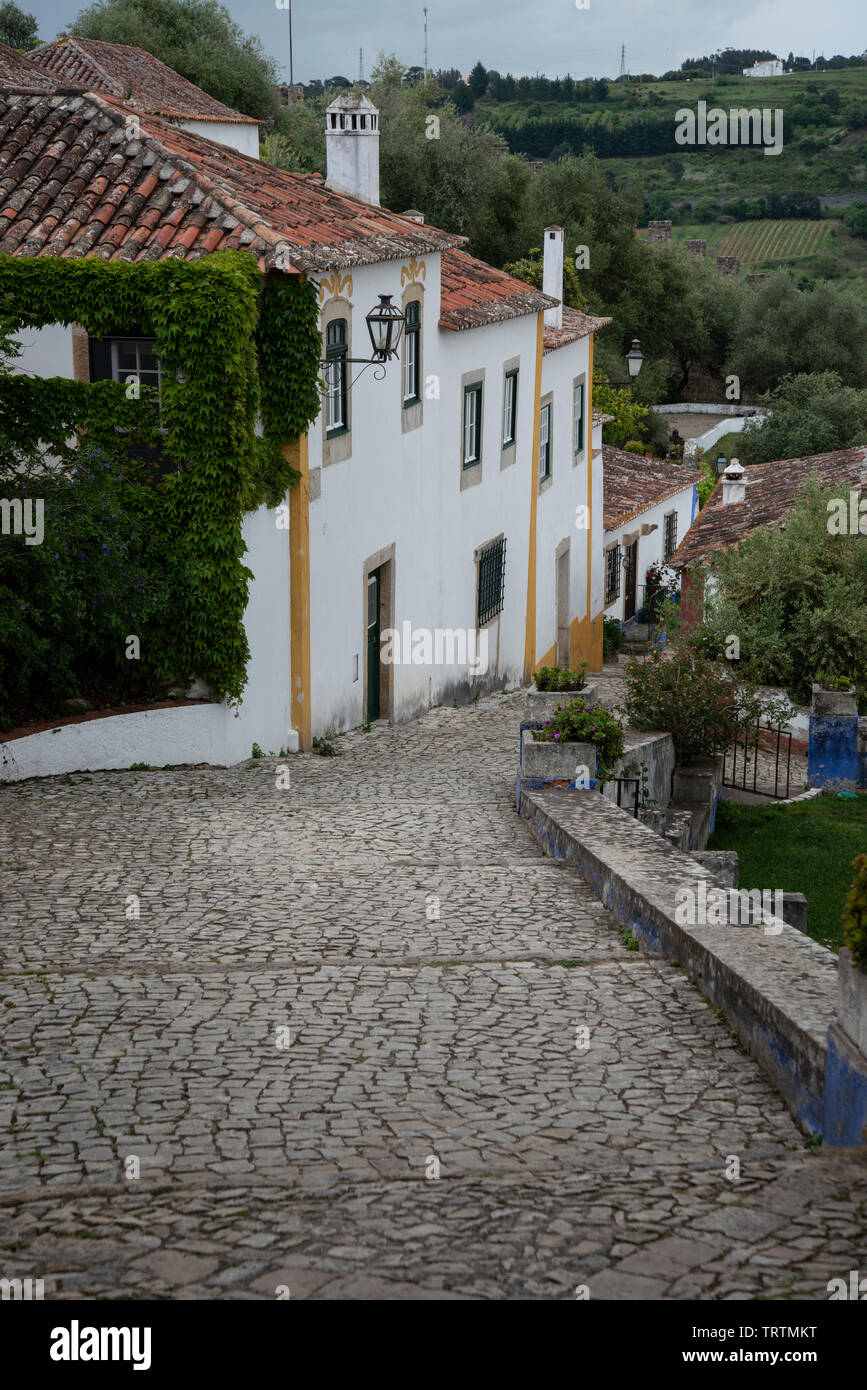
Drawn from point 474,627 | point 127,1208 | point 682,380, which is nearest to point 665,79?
point 682,380

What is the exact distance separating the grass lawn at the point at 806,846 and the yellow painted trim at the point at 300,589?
15.0ft

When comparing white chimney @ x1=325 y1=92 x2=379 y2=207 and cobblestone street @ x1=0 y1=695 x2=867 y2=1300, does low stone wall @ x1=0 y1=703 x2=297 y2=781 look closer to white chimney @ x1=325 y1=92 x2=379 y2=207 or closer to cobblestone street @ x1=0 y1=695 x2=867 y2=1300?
cobblestone street @ x1=0 y1=695 x2=867 y2=1300

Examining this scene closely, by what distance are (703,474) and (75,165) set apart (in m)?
27.4

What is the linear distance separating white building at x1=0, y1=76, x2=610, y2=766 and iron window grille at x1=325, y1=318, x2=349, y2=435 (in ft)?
0.11

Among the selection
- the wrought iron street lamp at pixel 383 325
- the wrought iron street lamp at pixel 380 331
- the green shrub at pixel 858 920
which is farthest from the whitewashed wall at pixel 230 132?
the green shrub at pixel 858 920

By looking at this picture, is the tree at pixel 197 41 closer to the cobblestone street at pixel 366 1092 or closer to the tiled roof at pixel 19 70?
the tiled roof at pixel 19 70

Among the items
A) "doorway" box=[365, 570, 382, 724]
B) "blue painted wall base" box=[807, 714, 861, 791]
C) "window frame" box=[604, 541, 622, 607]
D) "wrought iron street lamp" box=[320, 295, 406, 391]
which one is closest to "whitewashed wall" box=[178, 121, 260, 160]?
"window frame" box=[604, 541, 622, 607]

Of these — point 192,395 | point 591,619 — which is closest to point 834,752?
point 192,395

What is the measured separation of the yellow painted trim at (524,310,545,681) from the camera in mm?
23172

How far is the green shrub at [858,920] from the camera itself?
16.8ft

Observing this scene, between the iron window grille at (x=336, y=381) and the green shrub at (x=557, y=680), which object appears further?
the iron window grille at (x=336, y=381)

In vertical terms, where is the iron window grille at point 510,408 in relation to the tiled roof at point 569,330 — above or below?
below

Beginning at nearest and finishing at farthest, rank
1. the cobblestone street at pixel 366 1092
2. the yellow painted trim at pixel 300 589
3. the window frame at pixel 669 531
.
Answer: the cobblestone street at pixel 366 1092, the yellow painted trim at pixel 300 589, the window frame at pixel 669 531

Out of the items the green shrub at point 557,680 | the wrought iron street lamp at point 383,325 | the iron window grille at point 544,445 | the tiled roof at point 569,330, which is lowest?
the green shrub at point 557,680
